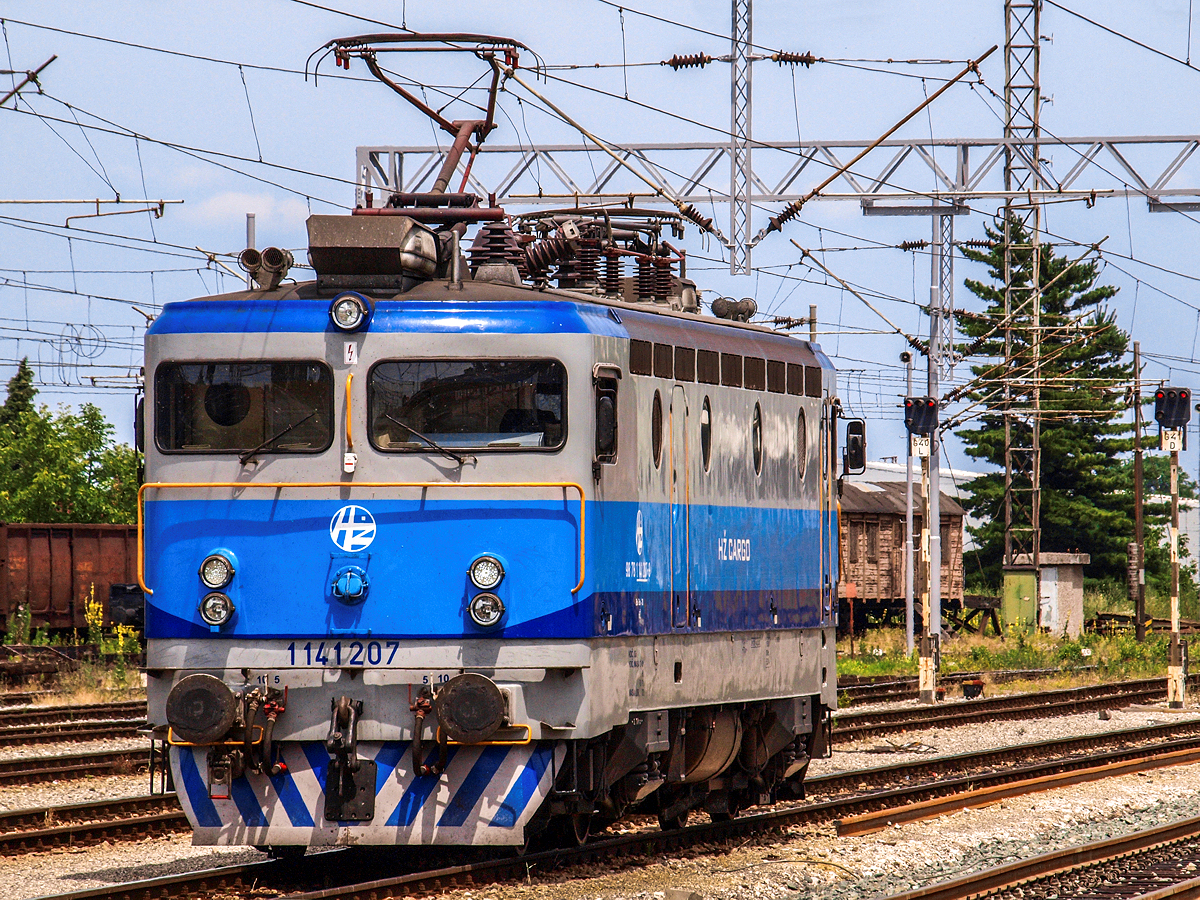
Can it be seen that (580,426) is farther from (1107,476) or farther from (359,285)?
(1107,476)

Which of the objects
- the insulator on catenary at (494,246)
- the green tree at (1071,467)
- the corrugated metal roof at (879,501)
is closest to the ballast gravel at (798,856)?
the insulator on catenary at (494,246)

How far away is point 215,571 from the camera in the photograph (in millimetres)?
11117

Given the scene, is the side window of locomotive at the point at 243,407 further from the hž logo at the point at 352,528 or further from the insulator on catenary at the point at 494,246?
the insulator on catenary at the point at 494,246

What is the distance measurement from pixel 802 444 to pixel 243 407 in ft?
17.3

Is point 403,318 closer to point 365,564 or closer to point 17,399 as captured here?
point 365,564

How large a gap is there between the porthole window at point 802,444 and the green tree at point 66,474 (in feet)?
122

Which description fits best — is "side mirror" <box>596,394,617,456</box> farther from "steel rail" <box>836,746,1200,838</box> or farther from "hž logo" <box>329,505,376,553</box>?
"steel rail" <box>836,746,1200,838</box>

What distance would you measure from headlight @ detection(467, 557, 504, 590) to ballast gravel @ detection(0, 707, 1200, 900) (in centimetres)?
192

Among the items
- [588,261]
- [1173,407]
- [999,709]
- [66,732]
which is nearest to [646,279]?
[588,261]

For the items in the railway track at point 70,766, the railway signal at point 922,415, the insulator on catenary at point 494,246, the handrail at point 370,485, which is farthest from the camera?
the railway signal at point 922,415

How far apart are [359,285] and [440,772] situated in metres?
3.07

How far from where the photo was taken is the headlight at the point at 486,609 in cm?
1088

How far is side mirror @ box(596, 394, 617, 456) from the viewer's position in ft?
37.0

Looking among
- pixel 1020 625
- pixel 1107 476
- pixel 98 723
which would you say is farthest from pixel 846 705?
pixel 1107 476
